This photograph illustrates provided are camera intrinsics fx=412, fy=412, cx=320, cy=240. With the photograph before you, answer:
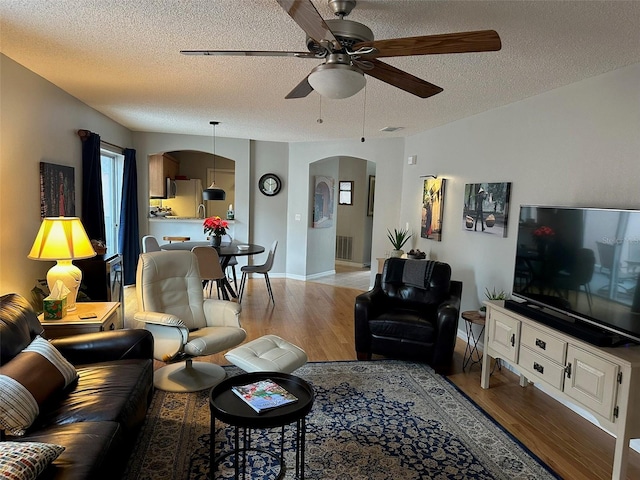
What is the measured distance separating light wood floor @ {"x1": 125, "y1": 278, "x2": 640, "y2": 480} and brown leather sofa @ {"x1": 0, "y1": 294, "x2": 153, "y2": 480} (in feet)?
3.99

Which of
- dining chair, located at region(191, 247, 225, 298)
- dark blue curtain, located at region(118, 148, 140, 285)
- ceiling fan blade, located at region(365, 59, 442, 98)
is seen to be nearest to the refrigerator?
dark blue curtain, located at region(118, 148, 140, 285)

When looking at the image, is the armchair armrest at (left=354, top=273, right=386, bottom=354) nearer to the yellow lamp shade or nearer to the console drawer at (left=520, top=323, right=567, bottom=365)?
the console drawer at (left=520, top=323, right=567, bottom=365)

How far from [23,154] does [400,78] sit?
299cm

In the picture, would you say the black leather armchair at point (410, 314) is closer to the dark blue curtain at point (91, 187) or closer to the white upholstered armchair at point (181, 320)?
the white upholstered armchair at point (181, 320)

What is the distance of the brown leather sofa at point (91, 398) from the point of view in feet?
5.30

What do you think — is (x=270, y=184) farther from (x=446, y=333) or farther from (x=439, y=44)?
(x=439, y=44)

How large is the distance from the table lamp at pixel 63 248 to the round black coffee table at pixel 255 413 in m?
1.64

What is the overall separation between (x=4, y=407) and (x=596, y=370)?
9.55 feet

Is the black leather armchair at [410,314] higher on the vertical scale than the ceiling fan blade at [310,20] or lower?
lower

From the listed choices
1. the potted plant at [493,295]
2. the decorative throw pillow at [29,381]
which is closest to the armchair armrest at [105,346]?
the decorative throw pillow at [29,381]

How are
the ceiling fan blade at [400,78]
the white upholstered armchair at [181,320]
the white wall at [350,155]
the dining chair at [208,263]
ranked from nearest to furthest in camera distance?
the ceiling fan blade at [400,78] < the white upholstered armchair at [181,320] < the dining chair at [208,263] < the white wall at [350,155]

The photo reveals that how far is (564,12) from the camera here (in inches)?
80.4

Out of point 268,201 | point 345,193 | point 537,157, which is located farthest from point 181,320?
point 345,193

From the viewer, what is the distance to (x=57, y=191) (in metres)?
3.85
